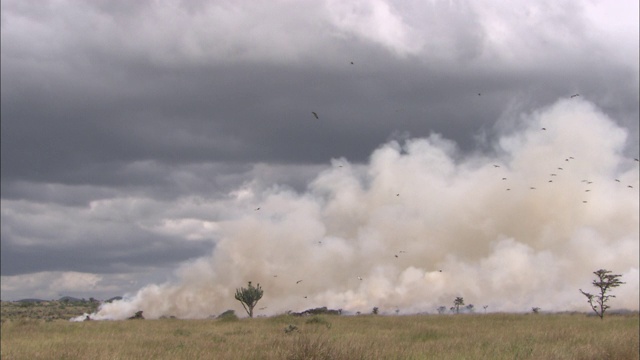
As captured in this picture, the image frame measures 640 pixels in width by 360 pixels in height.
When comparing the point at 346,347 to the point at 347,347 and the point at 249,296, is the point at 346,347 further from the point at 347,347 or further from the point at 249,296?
the point at 249,296

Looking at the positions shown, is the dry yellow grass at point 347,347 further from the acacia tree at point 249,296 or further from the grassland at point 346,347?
the acacia tree at point 249,296

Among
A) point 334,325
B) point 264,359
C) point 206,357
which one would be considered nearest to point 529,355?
point 264,359

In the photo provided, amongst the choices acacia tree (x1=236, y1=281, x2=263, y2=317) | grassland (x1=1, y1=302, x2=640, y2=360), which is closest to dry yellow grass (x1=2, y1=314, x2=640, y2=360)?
grassland (x1=1, y1=302, x2=640, y2=360)

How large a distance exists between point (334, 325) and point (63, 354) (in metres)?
20.6

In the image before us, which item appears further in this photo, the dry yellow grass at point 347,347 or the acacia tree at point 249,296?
the acacia tree at point 249,296

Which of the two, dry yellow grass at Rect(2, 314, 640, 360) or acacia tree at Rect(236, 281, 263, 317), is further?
acacia tree at Rect(236, 281, 263, 317)

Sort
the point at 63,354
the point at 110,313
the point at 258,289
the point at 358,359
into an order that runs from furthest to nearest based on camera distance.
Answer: the point at 110,313 → the point at 258,289 → the point at 63,354 → the point at 358,359

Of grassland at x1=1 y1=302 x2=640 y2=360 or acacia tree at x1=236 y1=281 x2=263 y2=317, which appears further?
acacia tree at x1=236 y1=281 x2=263 y2=317

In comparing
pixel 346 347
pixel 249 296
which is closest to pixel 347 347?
pixel 346 347

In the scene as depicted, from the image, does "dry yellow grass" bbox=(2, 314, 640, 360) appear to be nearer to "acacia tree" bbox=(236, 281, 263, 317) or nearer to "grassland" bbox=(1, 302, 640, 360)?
"grassland" bbox=(1, 302, 640, 360)

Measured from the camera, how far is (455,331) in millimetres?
31906

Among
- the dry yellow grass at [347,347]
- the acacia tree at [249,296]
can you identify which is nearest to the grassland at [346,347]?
the dry yellow grass at [347,347]

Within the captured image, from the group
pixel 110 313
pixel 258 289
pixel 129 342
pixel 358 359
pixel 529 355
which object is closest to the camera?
pixel 358 359

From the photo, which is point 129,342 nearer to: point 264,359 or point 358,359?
point 264,359
